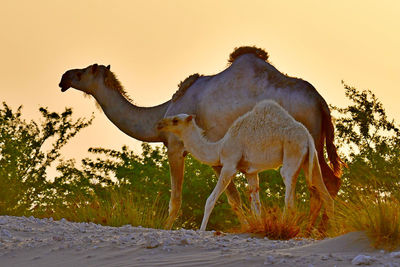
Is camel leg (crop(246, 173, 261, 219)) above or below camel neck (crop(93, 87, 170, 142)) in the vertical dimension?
below

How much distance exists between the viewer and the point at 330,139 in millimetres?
12047

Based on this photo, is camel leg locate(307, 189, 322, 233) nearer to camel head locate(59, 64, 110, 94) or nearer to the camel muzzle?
camel head locate(59, 64, 110, 94)

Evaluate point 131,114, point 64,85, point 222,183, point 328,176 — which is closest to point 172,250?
point 222,183

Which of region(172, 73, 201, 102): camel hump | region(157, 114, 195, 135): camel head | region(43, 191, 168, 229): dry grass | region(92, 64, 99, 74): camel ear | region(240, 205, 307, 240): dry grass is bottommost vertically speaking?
region(240, 205, 307, 240): dry grass

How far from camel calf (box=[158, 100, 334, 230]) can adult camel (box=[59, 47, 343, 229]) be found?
0.68m

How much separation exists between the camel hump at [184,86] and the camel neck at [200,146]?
7.09 feet

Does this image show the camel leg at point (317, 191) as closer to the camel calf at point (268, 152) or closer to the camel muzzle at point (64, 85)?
the camel calf at point (268, 152)

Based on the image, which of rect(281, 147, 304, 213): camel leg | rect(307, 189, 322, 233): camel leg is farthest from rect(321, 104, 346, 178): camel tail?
rect(281, 147, 304, 213): camel leg

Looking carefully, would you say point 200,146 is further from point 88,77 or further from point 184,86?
point 88,77

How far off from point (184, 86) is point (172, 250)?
659 cm

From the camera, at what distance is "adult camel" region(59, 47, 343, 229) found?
1195cm

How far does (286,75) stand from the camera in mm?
12672

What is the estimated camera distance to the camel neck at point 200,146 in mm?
10933

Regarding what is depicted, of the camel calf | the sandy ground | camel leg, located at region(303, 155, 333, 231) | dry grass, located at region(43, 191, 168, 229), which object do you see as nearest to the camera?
the sandy ground
